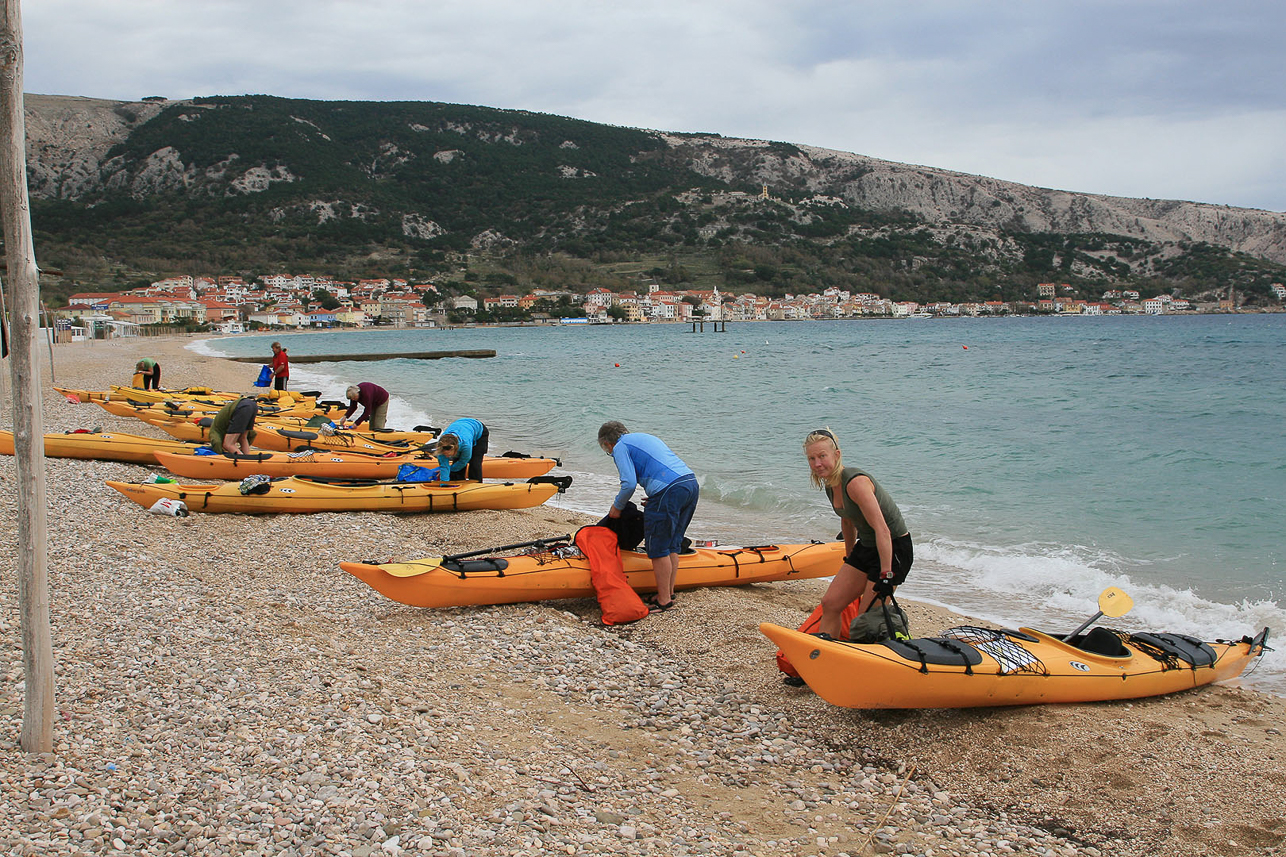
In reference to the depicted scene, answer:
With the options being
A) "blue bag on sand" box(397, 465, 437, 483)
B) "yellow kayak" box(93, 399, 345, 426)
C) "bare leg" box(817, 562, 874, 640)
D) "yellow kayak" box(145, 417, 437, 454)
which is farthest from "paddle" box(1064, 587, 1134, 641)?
"yellow kayak" box(93, 399, 345, 426)

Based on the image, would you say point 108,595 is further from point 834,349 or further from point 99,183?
point 99,183

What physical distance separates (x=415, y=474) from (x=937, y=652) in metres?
6.58

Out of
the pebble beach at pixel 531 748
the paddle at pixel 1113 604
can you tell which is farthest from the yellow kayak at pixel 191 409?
the paddle at pixel 1113 604

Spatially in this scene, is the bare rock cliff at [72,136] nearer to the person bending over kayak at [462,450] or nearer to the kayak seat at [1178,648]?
the person bending over kayak at [462,450]

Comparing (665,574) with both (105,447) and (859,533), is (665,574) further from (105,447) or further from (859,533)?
(105,447)

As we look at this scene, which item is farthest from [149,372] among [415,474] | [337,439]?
[415,474]

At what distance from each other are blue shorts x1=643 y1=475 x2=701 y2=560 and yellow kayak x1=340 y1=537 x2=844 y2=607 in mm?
370

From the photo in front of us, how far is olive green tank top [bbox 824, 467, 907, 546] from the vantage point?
427 centimetres

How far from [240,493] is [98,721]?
5049 mm

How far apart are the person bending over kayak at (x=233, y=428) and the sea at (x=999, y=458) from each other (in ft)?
13.3

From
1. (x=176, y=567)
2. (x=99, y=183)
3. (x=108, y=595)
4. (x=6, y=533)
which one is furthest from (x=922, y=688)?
(x=99, y=183)

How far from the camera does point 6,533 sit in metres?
6.68

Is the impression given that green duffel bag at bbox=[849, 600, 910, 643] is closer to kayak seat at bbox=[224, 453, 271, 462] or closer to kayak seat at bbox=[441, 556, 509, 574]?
kayak seat at bbox=[441, 556, 509, 574]

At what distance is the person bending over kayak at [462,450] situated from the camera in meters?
8.96
